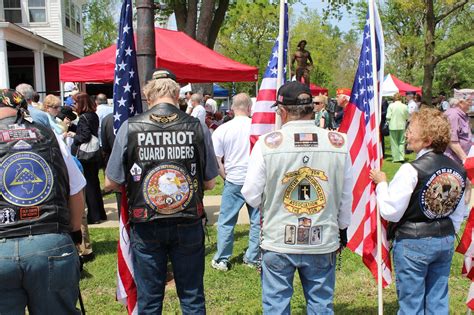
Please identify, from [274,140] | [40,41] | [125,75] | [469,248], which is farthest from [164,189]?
[40,41]

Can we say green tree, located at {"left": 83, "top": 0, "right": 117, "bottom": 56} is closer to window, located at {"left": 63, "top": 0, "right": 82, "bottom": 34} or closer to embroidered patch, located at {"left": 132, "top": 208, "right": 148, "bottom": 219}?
window, located at {"left": 63, "top": 0, "right": 82, "bottom": 34}

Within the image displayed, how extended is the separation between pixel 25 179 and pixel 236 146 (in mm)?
3405

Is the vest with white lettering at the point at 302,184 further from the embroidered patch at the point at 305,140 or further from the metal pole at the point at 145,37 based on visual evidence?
the metal pole at the point at 145,37

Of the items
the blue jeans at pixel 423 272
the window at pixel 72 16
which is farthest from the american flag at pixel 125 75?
the window at pixel 72 16

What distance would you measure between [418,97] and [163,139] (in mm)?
18465

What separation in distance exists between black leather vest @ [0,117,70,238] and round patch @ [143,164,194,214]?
0.67 metres

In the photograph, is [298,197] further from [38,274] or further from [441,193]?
[38,274]

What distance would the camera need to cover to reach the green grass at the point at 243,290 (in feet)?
15.8

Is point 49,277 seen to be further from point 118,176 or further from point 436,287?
point 436,287

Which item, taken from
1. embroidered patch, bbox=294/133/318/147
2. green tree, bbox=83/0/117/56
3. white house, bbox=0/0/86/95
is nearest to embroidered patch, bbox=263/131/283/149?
embroidered patch, bbox=294/133/318/147

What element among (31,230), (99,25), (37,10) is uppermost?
(99,25)

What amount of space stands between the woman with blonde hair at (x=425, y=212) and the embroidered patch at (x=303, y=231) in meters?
0.66

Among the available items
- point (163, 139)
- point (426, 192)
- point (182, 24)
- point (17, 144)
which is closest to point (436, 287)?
point (426, 192)

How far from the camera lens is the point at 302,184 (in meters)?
3.17
